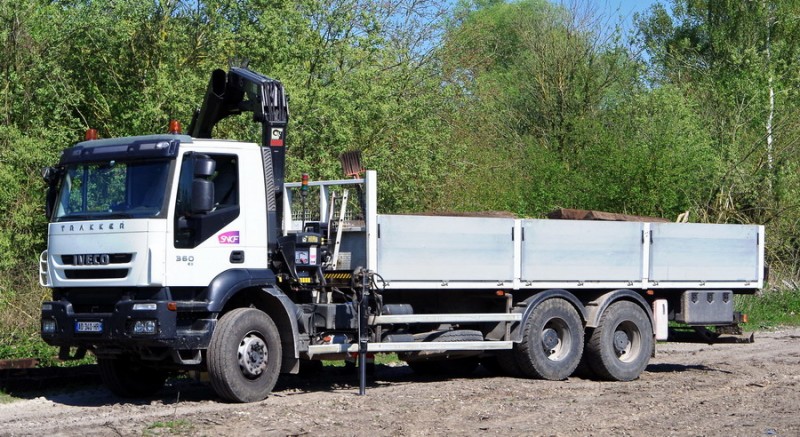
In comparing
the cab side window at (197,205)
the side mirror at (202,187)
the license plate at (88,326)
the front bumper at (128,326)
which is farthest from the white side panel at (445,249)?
the license plate at (88,326)

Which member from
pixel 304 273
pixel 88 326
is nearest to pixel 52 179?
pixel 88 326

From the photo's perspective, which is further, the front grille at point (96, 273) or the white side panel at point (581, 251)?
the white side panel at point (581, 251)

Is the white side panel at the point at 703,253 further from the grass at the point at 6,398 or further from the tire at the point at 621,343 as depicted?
the grass at the point at 6,398

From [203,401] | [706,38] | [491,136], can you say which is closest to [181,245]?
[203,401]

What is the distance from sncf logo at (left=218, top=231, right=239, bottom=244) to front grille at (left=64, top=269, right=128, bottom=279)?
108 centimetres

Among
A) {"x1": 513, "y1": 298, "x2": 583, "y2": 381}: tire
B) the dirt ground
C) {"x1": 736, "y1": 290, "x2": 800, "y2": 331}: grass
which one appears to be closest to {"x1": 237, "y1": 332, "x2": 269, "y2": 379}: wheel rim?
the dirt ground

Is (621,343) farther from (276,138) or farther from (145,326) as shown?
(145,326)

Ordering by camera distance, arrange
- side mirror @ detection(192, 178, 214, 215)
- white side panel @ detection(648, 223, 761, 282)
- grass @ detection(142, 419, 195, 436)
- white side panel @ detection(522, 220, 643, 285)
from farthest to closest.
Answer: white side panel @ detection(648, 223, 761, 282) < white side panel @ detection(522, 220, 643, 285) < side mirror @ detection(192, 178, 214, 215) < grass @ detection(142, 419, 195, 436)

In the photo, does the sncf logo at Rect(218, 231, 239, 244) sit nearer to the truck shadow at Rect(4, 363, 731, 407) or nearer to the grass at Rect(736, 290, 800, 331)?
the truck shadow at Rect(4, 363, 731, 407)

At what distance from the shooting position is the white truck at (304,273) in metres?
11.2

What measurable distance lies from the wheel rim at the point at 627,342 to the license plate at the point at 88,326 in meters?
7.43

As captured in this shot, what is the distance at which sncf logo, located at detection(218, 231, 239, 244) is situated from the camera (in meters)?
11.5

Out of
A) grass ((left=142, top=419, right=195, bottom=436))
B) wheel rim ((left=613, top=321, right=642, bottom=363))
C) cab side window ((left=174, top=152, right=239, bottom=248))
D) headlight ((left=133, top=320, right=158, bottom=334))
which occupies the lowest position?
grass ((left=142, top=419, right=195, bottom=436))

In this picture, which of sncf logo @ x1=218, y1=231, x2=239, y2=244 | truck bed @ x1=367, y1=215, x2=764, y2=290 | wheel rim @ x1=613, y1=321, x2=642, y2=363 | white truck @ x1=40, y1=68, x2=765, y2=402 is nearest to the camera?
white truck @ x1=40, y1=68, x2=765, y2=402
